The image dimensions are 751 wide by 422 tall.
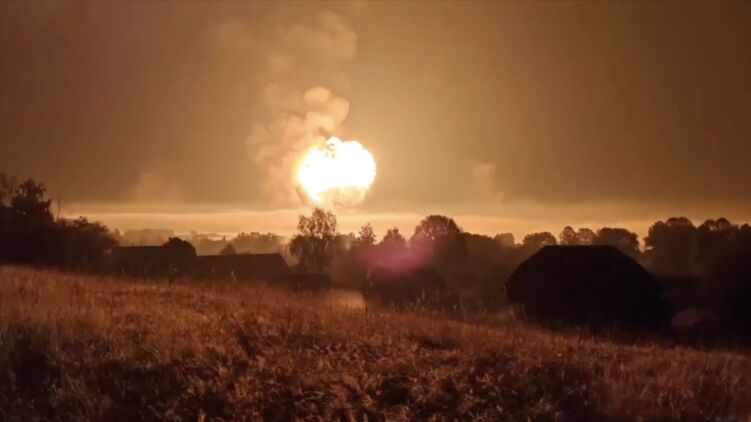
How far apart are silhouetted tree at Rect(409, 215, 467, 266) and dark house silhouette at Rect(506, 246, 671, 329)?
2296 cm

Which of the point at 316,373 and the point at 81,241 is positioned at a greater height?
the point at 81,241

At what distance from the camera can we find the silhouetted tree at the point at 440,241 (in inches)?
2459

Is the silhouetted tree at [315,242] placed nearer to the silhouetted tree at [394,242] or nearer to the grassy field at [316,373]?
the silhouetted tree at [394,242]

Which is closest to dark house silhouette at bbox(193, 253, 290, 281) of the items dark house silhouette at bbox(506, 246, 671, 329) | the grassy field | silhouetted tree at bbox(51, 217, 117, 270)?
silhouetted tree at bbox(51, 217, 117, 270)

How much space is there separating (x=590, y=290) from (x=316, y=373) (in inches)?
1157

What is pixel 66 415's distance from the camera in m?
7.21

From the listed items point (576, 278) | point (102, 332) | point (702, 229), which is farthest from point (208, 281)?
point (702, 229)

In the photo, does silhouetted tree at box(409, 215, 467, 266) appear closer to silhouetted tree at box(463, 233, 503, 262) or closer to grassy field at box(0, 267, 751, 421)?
silhouetted tree at box(463, 233, 503, 262)

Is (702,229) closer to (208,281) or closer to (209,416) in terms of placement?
(208,281)

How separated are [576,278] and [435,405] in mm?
29944

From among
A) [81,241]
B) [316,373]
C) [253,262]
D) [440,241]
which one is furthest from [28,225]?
[316,373]

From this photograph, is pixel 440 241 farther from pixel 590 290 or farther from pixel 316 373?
pixel 316 373

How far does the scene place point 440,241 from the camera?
64562mm

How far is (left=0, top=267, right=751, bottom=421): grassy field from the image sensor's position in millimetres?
6969
